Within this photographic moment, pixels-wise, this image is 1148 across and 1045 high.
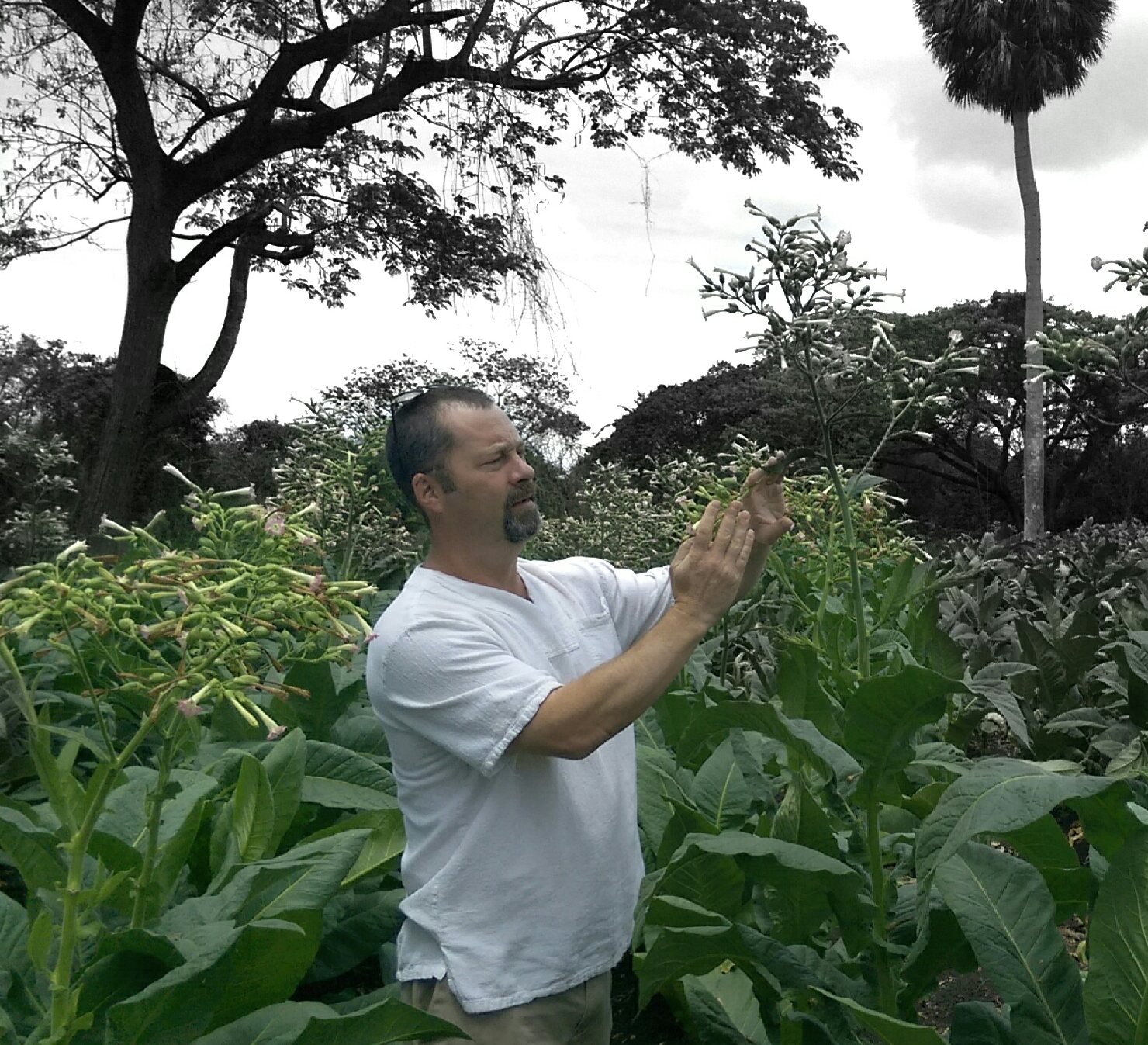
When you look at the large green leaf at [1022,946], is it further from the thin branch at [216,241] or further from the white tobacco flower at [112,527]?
the thin branch at [216,241]

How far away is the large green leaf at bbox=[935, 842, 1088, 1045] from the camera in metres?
2.23

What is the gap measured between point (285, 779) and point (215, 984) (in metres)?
0.71

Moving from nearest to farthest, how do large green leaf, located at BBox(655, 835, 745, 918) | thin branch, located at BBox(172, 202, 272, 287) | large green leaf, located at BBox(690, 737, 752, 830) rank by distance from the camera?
large green leaf, located at BBox(655, 835, 745, 918)
large green leaf, located at BBox(690, 737, 752, 830)
thin branch, located at BBox(172, 202, 272, 287)

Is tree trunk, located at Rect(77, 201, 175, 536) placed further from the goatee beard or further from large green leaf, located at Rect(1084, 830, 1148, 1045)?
large green leaf, located at Rect(1084, 830, 1148, 1045)

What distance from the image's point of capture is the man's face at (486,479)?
2662mm

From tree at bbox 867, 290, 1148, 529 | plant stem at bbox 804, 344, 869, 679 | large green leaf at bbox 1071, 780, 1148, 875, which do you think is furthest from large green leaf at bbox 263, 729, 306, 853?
tree at bbox 867, 290, 1148, 529

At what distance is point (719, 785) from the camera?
312 cm

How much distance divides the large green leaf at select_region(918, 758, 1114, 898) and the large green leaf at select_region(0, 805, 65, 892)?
5.37ft

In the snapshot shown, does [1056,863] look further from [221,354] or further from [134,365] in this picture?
[221,354]

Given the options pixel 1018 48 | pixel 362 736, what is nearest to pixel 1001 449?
pixel 1018 48

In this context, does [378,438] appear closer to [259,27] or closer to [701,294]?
[701,294]

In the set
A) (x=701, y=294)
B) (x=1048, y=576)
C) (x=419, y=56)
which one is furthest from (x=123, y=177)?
(x=701, y=294)

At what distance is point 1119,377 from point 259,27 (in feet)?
49.9

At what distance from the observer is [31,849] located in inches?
97.9
